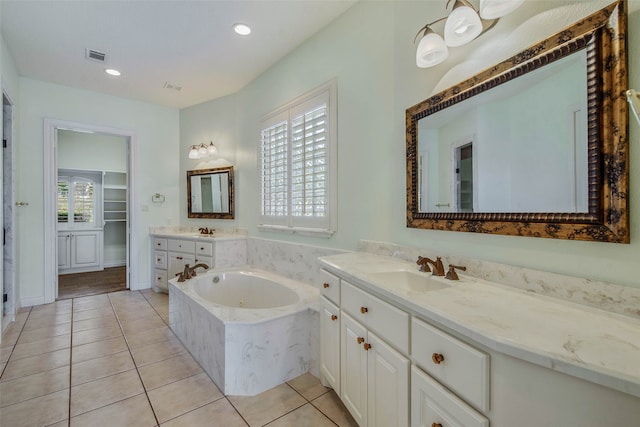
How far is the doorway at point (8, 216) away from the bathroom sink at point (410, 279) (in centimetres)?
382

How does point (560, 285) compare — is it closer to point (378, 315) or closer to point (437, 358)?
point (437, 358)

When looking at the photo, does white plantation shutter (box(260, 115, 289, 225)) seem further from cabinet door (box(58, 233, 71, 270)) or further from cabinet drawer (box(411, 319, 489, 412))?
cabinet door (box(58, 233, 71, 270))

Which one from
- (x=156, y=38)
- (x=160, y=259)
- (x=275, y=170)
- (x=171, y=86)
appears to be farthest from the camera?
(x=160, y=259)

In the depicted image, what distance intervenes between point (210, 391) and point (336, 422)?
2.86 feet

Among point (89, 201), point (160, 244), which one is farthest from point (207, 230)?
point (89, 201)

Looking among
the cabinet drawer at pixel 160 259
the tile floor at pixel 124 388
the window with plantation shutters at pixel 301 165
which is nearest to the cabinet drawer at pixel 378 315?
the tile floor at pixel 124 388

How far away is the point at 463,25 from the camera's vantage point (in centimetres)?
137

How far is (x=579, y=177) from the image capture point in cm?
108

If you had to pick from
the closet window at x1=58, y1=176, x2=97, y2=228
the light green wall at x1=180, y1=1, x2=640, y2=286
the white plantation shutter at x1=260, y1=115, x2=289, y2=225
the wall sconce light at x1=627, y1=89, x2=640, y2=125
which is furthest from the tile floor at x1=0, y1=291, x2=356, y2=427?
the closet window at x1=58, y1=176, x2=97, y2=228

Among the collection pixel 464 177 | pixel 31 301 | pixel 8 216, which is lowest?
pixel 31 301

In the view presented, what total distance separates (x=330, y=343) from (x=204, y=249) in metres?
2.46

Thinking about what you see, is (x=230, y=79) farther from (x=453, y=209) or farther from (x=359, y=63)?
(x=453, y=209)

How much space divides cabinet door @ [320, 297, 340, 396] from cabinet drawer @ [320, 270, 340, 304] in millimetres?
44

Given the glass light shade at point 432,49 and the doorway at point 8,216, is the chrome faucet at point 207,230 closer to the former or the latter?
the doorway at point 8,216
